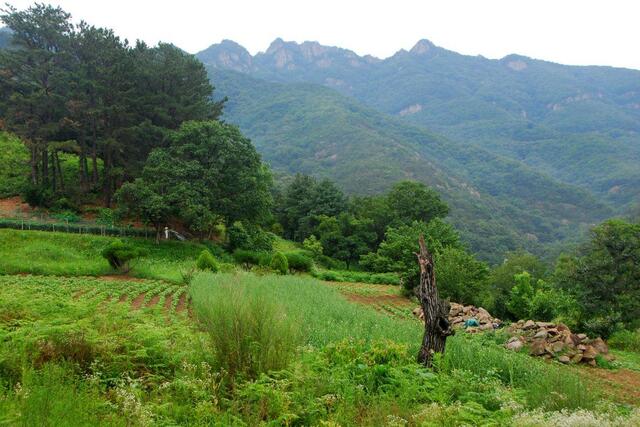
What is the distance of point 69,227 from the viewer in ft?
89.1

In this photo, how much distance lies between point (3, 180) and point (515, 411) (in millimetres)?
39542

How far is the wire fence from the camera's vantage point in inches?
1027

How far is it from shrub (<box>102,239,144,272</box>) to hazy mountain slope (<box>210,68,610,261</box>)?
197ft

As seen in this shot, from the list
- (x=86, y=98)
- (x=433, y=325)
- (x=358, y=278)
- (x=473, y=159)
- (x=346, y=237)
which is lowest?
(x=358, y=278)

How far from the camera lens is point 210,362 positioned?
232 inches

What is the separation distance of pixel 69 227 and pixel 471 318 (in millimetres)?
23407

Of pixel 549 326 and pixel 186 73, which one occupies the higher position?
pixel 186 73

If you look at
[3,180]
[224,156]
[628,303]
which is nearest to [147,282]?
[224,156]

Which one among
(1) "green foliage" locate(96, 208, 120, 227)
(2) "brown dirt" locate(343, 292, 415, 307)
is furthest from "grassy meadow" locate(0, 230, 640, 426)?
(1) "green foliage" locate(96, 208, 120, 227)

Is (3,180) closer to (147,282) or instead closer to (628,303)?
(147,282)

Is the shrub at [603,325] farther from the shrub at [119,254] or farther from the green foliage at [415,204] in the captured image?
the green foliage at [415,204]

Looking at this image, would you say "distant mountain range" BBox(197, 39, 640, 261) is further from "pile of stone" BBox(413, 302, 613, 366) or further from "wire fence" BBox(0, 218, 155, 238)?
"pile of stone" BBox(413, 302, 613, 366)

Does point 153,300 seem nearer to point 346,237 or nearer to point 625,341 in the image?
point 625,341

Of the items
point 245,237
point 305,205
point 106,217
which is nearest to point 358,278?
point 245,237
